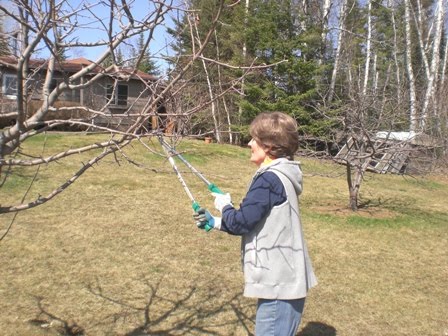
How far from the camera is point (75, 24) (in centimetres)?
194

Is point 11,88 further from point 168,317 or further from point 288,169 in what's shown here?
point 168,317

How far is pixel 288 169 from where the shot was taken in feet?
7.16

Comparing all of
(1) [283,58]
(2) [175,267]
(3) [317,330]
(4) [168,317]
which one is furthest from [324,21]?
(4) [168,317]

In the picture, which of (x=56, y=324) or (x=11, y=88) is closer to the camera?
(x=11, y=88)

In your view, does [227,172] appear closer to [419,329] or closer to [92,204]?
[92,204]

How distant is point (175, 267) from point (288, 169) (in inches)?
115

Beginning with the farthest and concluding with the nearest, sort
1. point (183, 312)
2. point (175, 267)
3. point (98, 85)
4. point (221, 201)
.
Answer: point (175, 267) < point (183, 312) < point (98, 85) < point (221, 201)

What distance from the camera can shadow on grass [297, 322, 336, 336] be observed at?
11.9ft

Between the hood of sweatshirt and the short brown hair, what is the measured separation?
0.19ft

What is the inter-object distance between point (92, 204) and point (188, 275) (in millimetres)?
3115

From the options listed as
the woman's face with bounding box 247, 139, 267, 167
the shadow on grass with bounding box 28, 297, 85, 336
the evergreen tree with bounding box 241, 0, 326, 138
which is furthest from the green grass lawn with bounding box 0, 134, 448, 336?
the evergreen tree with bounding box 241, 0, 326, 138

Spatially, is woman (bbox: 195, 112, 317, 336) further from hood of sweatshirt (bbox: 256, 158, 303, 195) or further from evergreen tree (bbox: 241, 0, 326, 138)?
evergreen tree (bbox: 241, 0, 326, 138)

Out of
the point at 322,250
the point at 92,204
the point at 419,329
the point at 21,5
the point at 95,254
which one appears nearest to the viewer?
the point at 21,5

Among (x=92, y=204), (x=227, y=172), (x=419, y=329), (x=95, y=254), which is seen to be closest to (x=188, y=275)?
(x=95, y=254)
